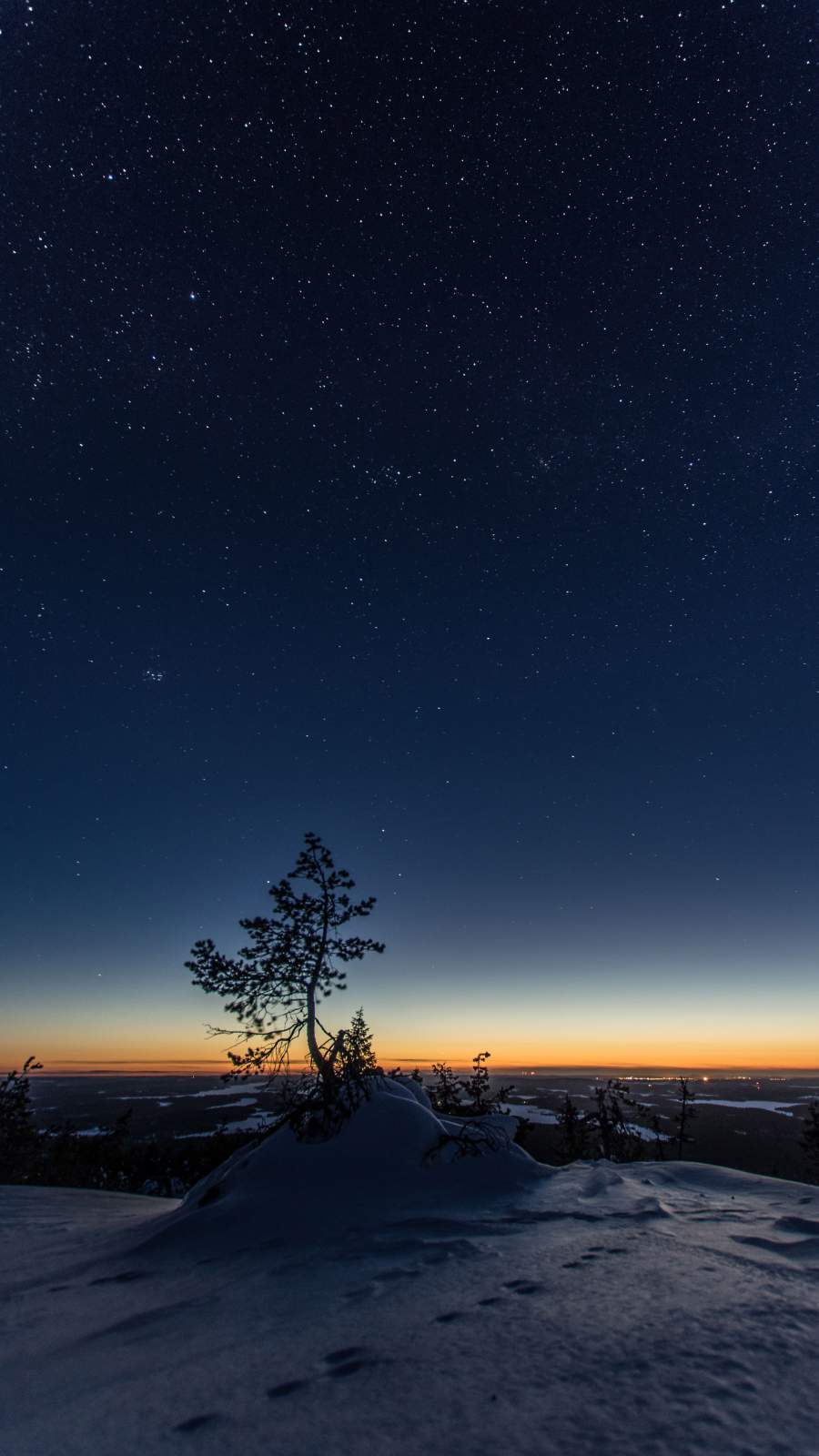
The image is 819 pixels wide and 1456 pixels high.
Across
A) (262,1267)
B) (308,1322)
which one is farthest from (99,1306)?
(308,1322)

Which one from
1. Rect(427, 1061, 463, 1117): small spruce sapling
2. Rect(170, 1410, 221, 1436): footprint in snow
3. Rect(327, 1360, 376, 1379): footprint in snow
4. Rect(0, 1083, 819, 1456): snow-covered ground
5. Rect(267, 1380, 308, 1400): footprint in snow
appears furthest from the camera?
Rect(427, 1061, 463, 1117): small spruce sapling

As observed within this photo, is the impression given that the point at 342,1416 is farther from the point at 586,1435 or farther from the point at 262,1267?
the point at 262,1267

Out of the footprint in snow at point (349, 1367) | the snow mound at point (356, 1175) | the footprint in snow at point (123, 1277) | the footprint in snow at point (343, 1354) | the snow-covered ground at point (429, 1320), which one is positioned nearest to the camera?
the snow-covered ground at point (429, 1320)

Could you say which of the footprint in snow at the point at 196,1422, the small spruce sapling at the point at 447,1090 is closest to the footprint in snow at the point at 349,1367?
the footprint in snow at the point at 196,1422

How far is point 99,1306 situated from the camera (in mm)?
5176

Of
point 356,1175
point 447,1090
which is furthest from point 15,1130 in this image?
point 356,1175

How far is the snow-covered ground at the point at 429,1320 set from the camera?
258 cm

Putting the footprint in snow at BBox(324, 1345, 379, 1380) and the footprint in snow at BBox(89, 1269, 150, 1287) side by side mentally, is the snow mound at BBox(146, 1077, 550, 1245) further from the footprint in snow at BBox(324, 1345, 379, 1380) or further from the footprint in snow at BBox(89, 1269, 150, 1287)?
the footprint in snow at BBox(324, 1345, 379, 1380)

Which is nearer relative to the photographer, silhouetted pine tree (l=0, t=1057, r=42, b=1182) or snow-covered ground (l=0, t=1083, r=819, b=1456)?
snow-covered ground (l=0, t=1083, r=819, b=1456)

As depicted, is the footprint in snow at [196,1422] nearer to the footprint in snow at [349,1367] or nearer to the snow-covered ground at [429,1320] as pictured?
the snow-covered ground at [429,1320]

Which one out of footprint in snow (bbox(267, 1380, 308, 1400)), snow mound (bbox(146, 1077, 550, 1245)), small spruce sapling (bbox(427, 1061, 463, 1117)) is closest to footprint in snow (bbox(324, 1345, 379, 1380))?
footprint in snow (bbox(267, 1380, 308, 1400))

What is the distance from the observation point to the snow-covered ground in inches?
102

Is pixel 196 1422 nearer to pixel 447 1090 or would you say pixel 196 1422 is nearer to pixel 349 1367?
pixel 349 1367

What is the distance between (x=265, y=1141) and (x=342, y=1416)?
7607mm
